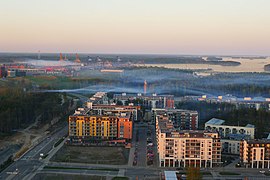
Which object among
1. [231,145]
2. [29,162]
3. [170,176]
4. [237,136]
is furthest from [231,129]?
[29,162]

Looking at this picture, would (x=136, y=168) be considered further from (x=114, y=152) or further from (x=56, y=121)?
(x=56, y=121)

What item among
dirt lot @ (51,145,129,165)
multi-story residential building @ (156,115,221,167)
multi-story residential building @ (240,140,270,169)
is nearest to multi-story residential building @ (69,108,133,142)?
dirt lot @ (51,145,129,165)

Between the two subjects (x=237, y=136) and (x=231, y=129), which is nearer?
(x=237, y=136)

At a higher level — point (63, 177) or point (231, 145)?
point (231, 145)

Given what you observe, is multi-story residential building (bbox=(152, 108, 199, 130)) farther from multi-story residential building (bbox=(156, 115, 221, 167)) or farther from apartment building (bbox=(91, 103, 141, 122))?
multi-story residential building (bbox=(156, 115, 221, 167))

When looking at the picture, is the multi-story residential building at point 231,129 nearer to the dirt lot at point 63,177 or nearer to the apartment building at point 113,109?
the apartment building at point 113,109

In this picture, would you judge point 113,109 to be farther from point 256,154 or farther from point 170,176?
point 170,176

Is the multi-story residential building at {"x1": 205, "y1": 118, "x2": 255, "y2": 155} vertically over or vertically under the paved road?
over
